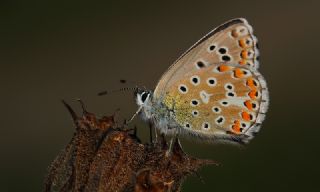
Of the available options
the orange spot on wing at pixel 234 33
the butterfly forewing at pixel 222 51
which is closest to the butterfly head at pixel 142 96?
the butterfly forewing at pixel 222 51

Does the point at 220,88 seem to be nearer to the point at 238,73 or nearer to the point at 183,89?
the point at 238,73

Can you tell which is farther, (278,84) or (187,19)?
(187,19)

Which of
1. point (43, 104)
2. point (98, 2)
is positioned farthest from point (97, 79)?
point (98, 2)

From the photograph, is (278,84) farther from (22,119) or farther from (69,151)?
(69,151)

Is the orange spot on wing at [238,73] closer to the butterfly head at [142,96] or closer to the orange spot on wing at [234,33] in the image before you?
the orange spot on wing at [234,33]

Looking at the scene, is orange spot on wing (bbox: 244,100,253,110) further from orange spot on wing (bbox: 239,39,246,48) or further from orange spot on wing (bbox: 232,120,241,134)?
orange spot on wing (bbox: 239,39,246,48)

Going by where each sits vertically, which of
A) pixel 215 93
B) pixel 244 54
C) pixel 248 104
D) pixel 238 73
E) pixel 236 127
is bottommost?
pixel 236 127

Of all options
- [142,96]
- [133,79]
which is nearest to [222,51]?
[142,96]
